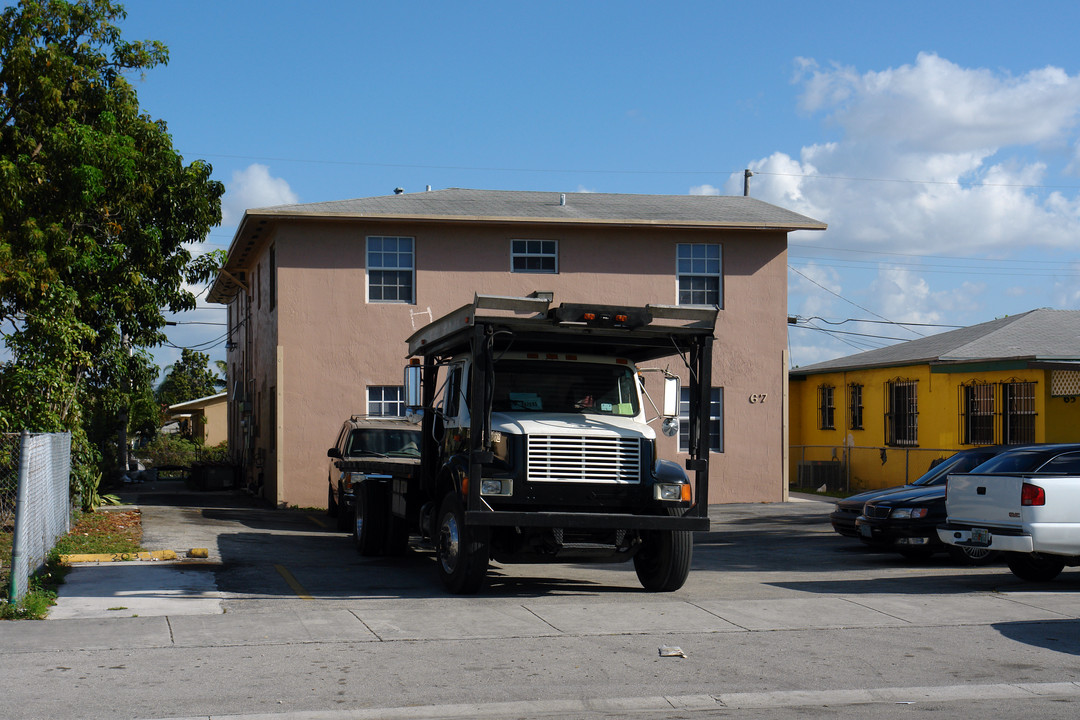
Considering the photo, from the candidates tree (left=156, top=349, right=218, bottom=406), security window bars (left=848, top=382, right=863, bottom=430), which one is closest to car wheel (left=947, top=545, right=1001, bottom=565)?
security window bars (left=848, top=382, right=863, bottom=430)

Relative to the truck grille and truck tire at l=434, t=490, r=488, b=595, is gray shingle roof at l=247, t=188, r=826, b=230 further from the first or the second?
the truck grille

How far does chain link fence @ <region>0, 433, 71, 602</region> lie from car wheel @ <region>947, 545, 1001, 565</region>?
9.89 meters

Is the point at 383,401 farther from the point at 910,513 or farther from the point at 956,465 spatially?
the point at 910,513

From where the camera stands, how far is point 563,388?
12047 mm

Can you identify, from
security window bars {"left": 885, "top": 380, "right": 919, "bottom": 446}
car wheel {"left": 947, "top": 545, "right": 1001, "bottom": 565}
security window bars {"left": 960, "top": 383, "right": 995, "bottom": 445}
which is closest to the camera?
car wheel {"left": 947, "top": 545, "right": 1001, "bottom": 565}

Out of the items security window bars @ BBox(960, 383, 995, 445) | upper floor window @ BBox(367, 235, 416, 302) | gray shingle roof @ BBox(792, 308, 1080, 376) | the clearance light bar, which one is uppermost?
upper floor window @ BBox(367, 235, 416, 302)

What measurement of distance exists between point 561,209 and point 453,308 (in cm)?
351

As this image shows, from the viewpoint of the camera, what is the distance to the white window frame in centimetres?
2359

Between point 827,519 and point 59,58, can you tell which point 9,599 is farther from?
point 827,519

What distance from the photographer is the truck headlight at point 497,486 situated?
35.5 ft

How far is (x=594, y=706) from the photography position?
23.0 ft

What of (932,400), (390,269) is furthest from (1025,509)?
(932,400)

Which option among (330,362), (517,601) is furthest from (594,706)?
(330,362)

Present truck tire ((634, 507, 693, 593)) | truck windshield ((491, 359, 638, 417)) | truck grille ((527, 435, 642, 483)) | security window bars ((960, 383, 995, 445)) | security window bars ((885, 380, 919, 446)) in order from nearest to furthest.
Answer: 1. truck grille ((527, 435, 642, 483))
2. truck tire ((634, 507, 693, 593))
3. truck windshield ((491, 359, 638, 417))
4. security window bars ((960, 383, 995, 445))
5. security window bars ((885, 380, 919, 446))
